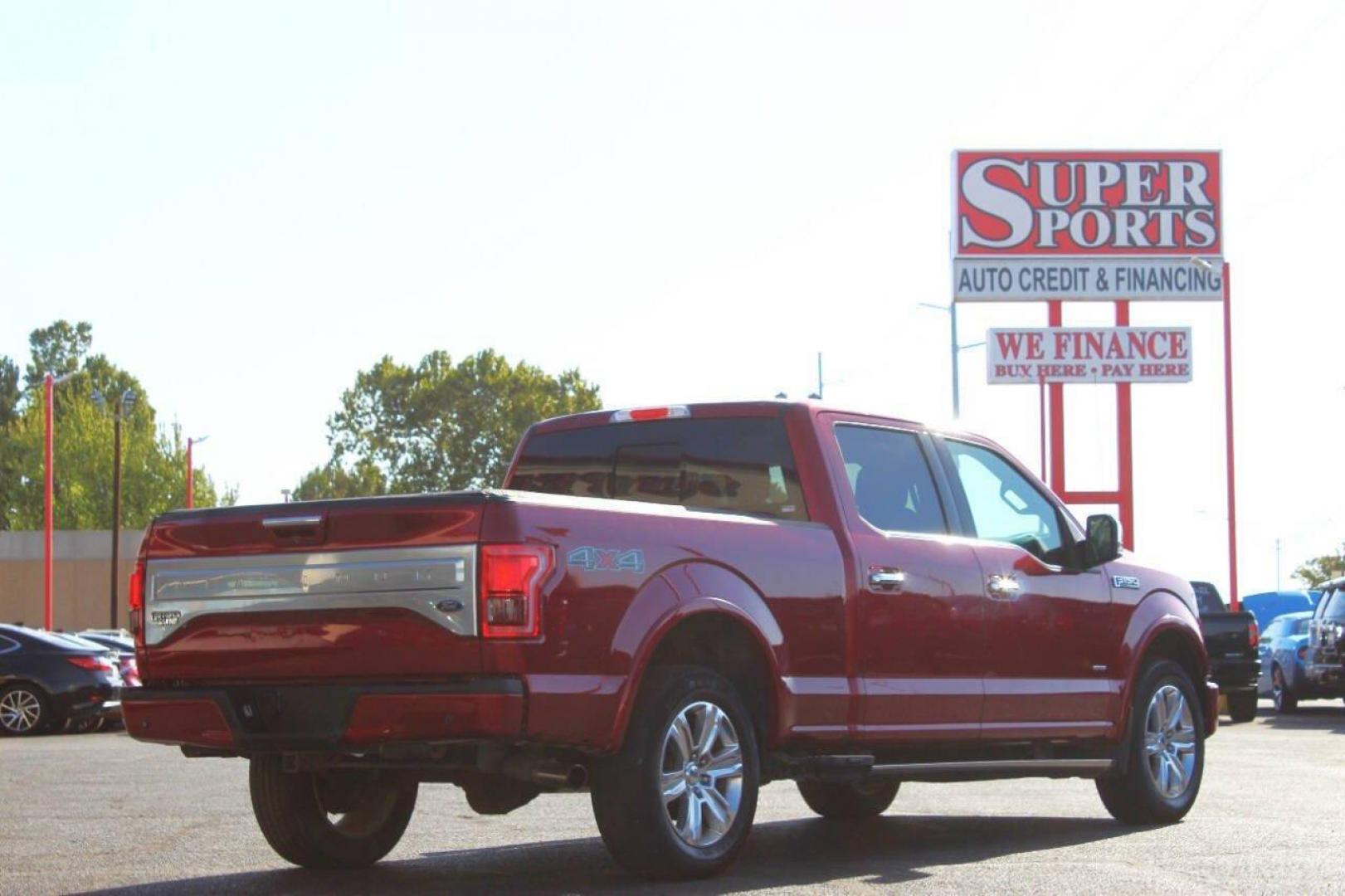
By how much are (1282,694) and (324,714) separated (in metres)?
23.3

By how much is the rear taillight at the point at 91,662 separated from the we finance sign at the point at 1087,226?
22.0 m

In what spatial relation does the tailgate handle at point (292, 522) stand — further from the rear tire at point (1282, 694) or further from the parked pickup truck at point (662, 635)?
the rear tire at point (1282, 694)

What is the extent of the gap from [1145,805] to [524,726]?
15.1 feet

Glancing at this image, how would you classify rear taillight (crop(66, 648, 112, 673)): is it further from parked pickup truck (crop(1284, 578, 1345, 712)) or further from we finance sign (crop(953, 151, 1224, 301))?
A: we finance sign (crop(953, 151, 1224, 301))

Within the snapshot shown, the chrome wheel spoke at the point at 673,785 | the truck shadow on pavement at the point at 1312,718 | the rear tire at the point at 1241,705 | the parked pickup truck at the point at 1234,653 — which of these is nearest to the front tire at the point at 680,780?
the chrome wheel spoke at the point at 673,785

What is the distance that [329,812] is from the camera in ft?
31.1

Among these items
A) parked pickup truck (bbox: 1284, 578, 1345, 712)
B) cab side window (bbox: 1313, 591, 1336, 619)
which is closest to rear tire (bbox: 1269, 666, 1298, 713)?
parked pickup truck (bbox: 1284, 578, 1345, 712)

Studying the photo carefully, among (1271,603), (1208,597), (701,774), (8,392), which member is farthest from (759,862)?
(8,392)

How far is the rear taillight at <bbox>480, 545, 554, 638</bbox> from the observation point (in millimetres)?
7766

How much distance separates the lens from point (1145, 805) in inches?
442

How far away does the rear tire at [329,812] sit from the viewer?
30.1ft

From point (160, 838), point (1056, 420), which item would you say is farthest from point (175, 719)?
point (1056, 420)

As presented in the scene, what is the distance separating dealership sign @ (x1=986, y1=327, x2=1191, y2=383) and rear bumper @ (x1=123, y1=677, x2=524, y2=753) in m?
36.3

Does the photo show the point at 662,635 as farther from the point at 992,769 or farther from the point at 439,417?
the point at 439,417
